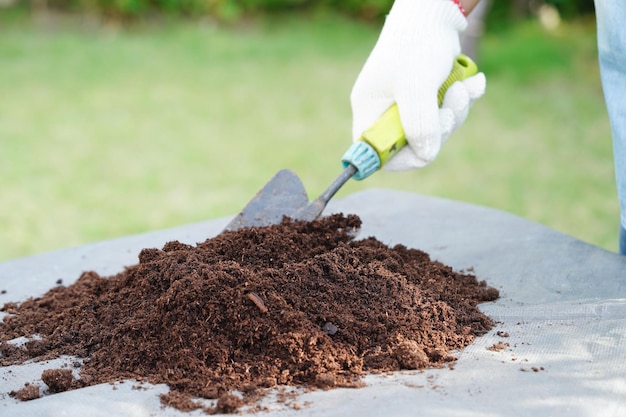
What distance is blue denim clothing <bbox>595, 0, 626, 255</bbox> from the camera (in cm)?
156

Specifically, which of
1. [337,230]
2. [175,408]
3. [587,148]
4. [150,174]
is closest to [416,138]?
Result: [337,230]

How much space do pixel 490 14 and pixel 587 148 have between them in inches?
120

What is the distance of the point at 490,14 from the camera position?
7504mm

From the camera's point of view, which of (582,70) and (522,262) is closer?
(522,262)

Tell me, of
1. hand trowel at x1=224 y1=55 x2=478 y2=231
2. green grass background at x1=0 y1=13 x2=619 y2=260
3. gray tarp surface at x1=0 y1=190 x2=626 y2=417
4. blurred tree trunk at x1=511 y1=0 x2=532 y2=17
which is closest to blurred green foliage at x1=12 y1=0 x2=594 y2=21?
blurred tree trunk at x1=511 y1=0 x2=532 y2=17

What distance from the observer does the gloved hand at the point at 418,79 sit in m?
1.71

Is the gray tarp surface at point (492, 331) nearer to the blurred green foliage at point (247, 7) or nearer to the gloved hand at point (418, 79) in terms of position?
the gloved hand at point (418, 79)

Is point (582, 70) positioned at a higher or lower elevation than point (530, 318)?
higher

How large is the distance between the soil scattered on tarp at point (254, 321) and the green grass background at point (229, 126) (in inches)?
93.6

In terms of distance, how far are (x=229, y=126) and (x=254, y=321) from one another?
408cm

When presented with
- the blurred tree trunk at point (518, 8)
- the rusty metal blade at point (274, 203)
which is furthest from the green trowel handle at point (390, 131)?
the blurred tree trunk at point (518, 8)

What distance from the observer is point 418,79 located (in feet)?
5.57

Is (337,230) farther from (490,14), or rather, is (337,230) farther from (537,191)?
(490,14)

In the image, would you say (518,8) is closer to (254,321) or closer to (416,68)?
(416,68)
